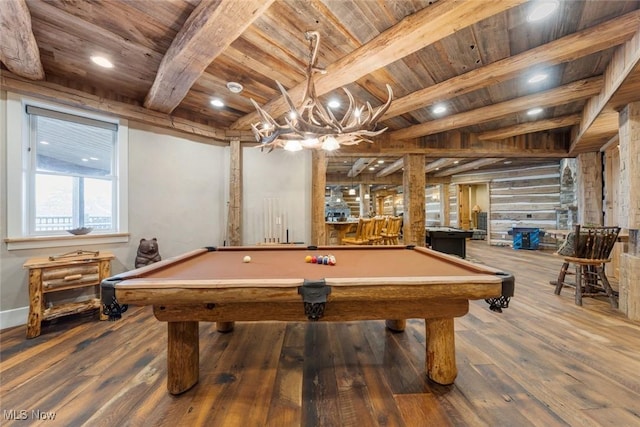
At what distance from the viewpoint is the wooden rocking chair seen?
9.55 ft

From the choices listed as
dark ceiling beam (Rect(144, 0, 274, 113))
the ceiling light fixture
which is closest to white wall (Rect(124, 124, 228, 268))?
the ceiling light fixture

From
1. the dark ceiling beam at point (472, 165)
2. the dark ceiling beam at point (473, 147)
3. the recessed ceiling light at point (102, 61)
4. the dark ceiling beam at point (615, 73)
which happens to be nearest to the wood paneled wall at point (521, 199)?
the dark ceiling beam at point (472, 165)

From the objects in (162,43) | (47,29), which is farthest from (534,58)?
(47,29)

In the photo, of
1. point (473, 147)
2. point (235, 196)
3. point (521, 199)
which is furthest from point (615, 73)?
point (521, 199)

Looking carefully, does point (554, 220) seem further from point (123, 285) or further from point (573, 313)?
point (123, 285)

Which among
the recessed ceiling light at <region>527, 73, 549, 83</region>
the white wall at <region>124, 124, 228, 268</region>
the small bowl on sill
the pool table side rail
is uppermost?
the recessed ceiling light at <region>527, 73, 549, 83</region>

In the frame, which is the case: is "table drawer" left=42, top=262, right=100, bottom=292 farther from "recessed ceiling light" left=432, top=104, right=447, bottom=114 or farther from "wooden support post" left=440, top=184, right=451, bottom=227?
"wooden support post" left=440, top=184, right=451, bottom=227

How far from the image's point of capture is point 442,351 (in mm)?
1609

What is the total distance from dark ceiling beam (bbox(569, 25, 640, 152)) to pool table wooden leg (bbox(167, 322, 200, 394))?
12.5 feet

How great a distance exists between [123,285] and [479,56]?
3.23 m

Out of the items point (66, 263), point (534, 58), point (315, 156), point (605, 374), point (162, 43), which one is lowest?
point (605, 374)

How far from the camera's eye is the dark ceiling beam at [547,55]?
1.82m

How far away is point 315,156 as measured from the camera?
4.25 meters

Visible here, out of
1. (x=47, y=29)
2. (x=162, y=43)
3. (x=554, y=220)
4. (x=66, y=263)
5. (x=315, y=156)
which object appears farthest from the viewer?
(x=554, y=220)
